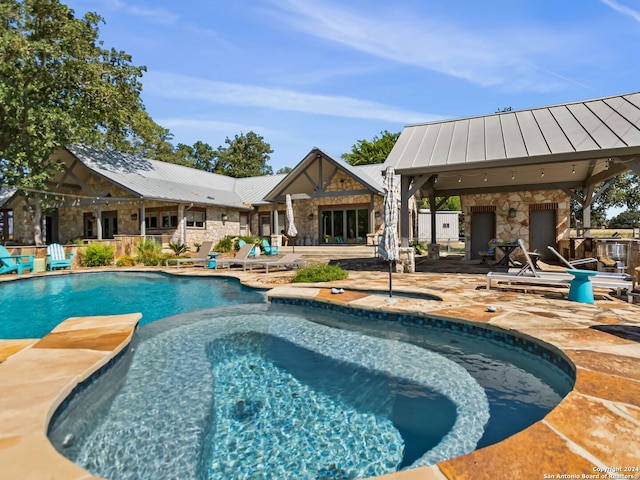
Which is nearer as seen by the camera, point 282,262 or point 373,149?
point 282,262

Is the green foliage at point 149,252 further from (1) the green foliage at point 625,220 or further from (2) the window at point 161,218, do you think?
(1) the green foliage at point 625,220

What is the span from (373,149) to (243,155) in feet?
54.4

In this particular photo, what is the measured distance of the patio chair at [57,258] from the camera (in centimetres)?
1494

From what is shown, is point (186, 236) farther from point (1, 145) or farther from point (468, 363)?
point (468, 363)

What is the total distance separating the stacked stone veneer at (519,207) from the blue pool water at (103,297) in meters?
11.2

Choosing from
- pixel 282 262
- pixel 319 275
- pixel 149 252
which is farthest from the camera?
pixel 149 252

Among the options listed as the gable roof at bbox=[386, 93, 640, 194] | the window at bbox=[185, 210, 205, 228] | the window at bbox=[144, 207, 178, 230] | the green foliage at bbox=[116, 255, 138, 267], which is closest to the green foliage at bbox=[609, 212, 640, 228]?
the gable roof at bbox=[386, 93, 640, 194]

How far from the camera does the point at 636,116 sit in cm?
928

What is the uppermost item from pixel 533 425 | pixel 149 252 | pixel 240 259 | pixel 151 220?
pixel 151 220

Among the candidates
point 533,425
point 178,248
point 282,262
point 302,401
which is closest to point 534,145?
point 282,262

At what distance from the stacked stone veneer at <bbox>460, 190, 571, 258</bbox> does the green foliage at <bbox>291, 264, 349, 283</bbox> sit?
8302mm

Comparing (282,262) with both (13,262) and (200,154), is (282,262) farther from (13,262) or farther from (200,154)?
(200,154)

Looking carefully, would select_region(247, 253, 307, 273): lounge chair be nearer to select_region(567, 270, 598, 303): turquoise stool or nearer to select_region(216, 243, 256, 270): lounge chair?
select_region(216, 243, 256, 270): lounge chair

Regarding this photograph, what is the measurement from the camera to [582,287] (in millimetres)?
6746
